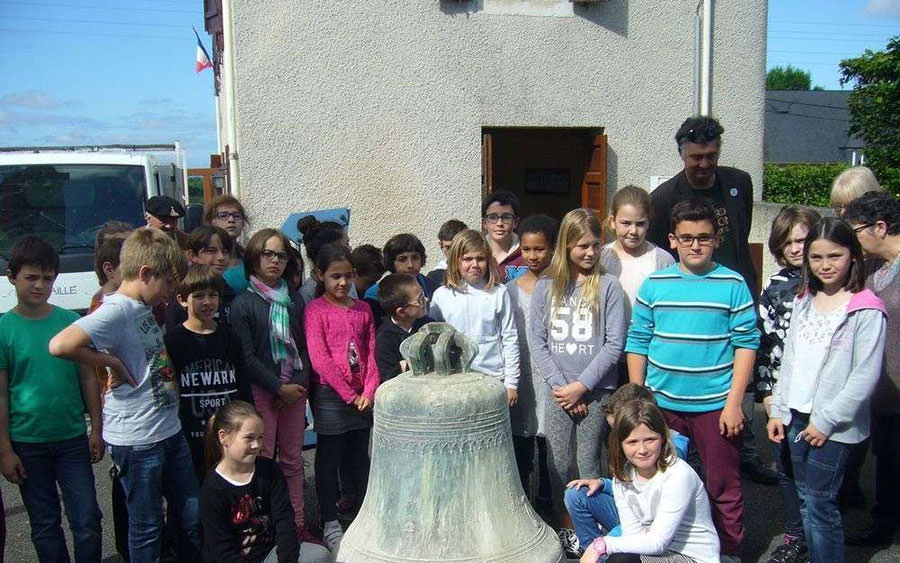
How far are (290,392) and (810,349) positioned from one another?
8.32 ft

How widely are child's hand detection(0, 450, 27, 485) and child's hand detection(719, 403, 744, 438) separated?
3165 mm

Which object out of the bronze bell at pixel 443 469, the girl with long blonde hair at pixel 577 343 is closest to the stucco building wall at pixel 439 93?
the girl with long blonde hair at pixel 577 343

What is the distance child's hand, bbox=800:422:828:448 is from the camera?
11.8 ft

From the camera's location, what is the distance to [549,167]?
33.3 ft

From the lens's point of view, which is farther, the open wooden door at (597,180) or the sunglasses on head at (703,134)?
the open wooden door at (597,180)

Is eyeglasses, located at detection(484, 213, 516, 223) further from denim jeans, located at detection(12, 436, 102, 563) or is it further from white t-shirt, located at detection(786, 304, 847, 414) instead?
denim jeans, located at detection(12, 436, 102, 563)

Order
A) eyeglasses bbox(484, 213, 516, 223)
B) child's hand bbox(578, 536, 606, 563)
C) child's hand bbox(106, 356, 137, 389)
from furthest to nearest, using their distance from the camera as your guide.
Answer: eyeglasses bbox(484, 213, 516, 223)
child's hand bbox(106, 356, 137, 389)
child's hand bbox(578, 536, 606, 563)

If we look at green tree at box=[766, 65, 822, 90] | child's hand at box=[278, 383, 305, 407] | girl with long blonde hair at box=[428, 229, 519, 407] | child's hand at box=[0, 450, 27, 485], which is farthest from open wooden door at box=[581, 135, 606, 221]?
green tree at box=[766, 65, 822, 90]

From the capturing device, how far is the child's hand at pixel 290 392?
4.29m

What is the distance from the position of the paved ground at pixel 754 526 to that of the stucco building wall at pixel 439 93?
3.04 m

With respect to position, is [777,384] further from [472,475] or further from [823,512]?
[472,475]

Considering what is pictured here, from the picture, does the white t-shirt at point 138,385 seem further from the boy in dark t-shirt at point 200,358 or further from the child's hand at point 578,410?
the child's hand at point 578,410

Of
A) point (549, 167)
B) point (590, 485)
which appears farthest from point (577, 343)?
point (549, 167)

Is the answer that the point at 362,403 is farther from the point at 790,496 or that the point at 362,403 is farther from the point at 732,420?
the point at 790,496
